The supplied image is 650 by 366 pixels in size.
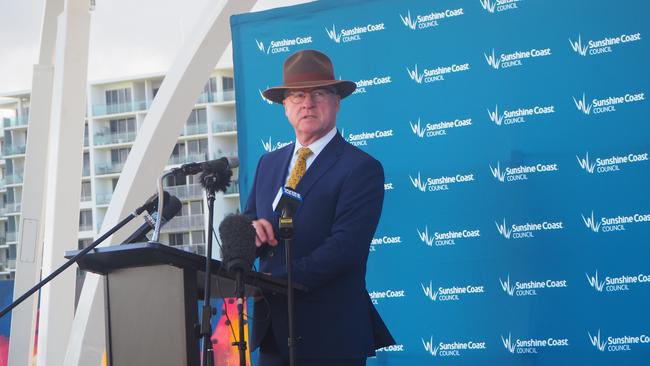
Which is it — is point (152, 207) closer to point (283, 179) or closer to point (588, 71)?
point (283, 179)

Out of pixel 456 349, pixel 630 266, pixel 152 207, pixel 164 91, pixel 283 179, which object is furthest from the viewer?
pixel 164 91

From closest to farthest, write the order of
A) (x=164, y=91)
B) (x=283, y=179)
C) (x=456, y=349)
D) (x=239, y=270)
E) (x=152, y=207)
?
(x=239, y=270)
(x=152, y=207)
(x=283, y=179)
(x=456, y=349)
(x=164, y=91)

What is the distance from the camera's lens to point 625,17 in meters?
4.80

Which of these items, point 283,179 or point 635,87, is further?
point 635,87

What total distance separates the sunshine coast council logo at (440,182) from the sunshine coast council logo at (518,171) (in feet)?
0.44

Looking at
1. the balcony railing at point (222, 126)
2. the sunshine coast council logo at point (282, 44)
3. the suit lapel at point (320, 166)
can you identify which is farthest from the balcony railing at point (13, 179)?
the suit lapel at point (320, 166)

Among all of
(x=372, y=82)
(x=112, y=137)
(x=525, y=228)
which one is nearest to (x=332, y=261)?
(x=525, y=228)

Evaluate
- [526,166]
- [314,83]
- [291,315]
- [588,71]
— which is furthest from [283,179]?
[588,71]

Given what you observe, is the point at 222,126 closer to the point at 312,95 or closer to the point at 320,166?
the point at 312,95

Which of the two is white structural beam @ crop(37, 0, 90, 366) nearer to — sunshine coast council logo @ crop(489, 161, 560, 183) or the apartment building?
sunshine coast council logo @ crop(489, 161, 560, 183)

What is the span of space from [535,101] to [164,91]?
300cm

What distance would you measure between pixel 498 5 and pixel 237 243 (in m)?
2.47

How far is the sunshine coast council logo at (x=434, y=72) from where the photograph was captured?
5.18 meters

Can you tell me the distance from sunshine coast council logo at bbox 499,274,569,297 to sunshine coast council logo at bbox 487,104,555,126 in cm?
80
